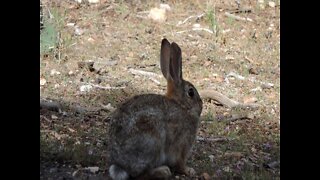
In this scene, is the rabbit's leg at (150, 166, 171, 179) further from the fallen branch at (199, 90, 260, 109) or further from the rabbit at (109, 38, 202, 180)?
the fallen branch at (199, 90, 260, 109)

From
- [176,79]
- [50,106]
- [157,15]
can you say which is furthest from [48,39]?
[176,79]

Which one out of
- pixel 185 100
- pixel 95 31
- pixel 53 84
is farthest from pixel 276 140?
pixel 95 31

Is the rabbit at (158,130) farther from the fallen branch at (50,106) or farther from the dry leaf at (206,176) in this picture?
the fallen branch at (50,106)

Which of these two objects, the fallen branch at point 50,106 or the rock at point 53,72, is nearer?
the fallen branch at point 50,106

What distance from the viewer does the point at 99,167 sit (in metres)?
4.71

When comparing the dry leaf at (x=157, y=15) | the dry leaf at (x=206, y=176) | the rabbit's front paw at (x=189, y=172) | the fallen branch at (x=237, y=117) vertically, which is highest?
the dry leaf at (x=157, y=15)

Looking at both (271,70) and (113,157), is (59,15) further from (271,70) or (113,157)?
(113,157)

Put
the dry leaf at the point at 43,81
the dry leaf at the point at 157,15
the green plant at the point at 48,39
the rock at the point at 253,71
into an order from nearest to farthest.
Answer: the dry leaf at the point at 43,81, the green plant at the point at 48,39, the rock at the point at 253,71, the dry leaf at the point at 157,15

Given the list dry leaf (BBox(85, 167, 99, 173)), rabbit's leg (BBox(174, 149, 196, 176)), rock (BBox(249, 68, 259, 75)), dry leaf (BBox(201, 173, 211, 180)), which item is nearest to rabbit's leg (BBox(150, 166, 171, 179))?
rabbit's leg (BBox(174, 149, 196, 176))

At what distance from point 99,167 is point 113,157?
13.2 inches

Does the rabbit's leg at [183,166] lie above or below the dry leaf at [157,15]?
below

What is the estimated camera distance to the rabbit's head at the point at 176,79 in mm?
4723

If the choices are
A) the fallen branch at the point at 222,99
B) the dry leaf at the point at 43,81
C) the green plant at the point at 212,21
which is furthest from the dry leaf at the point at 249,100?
the dry leaf at the point at 43,81

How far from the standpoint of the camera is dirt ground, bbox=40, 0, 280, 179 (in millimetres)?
5004
